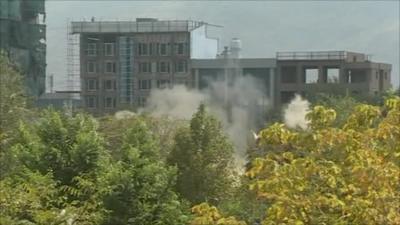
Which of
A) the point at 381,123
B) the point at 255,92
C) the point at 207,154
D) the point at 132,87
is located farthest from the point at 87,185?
the point at 132,87

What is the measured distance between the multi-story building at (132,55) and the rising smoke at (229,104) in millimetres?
9138

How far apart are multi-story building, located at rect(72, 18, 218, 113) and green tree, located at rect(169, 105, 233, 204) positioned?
142 ft

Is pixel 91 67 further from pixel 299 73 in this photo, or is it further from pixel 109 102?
pixel 299 73

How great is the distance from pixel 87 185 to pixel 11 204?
2.11 meters

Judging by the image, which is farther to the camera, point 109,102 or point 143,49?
point 143,49

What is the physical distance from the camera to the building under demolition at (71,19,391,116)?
56.1 meters

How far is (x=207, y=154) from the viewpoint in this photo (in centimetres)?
1784

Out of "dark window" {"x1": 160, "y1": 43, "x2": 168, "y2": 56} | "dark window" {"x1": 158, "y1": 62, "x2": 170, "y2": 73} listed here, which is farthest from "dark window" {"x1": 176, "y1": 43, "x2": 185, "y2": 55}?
"dark window" {"x1": 158, "y1": 62, "x2": 170, "y2": 73}

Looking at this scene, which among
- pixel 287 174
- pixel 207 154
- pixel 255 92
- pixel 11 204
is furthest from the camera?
pixel 255 92

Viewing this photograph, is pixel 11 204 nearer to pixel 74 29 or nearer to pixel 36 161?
pixel 36 161

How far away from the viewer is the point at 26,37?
5278cm

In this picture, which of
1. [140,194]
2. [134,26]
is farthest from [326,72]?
[140,194]

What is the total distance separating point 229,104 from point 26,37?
17.6m

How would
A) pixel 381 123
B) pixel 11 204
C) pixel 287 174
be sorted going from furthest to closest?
pixel 11 204, pixel 381 123, pixel 287 174
